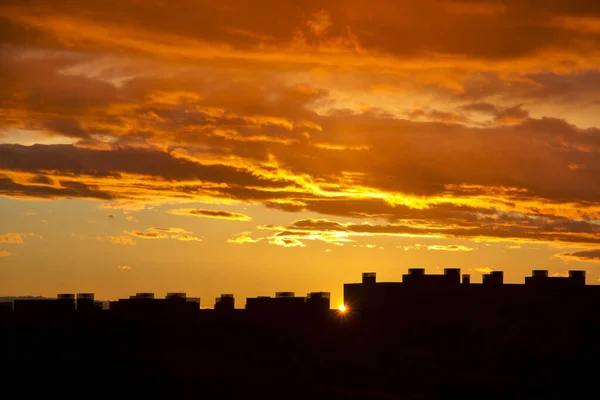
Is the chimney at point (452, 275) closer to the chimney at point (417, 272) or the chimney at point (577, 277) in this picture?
the chimney at point (417, 272)

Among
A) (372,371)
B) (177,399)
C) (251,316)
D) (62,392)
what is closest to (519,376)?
(372,371)

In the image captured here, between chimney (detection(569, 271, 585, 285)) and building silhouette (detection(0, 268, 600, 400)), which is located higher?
chimney (detection(569, 271, 585, 285))

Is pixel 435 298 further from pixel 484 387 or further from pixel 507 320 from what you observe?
pixel 484 387

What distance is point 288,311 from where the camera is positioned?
93.9 metres

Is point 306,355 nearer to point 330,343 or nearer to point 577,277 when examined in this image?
point 330,343

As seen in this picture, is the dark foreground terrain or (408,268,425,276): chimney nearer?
the dark foreground terrain

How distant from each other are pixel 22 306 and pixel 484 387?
40359 millimetres

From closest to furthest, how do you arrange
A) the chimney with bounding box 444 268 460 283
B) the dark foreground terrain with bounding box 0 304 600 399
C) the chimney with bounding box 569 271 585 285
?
the dark foreground terrain with bounding box 0 304 600 399, the chimney with bounding box 569 271 585 285, the chimney with bounding box 444 268 460 283

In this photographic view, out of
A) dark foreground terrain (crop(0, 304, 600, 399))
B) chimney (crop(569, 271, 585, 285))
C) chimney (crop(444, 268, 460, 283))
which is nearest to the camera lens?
dark foreground terrain (crop(0, 304, 600, 399))

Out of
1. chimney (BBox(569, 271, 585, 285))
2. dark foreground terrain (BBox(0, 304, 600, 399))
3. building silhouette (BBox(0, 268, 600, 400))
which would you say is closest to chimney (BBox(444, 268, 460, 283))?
building silhouette (BBox(0, 268, 600, 400))

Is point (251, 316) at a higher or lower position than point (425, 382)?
higher

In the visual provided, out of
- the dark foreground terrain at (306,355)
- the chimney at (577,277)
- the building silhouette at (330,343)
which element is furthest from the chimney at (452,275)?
the chimney at (577,277)

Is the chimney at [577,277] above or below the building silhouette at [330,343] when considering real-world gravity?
above

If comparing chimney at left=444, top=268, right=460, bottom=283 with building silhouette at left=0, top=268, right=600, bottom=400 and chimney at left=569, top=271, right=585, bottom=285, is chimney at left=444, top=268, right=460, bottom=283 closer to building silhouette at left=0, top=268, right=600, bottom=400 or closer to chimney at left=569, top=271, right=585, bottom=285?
building silhouette at left=0, top=268, right=600, bottom=400
